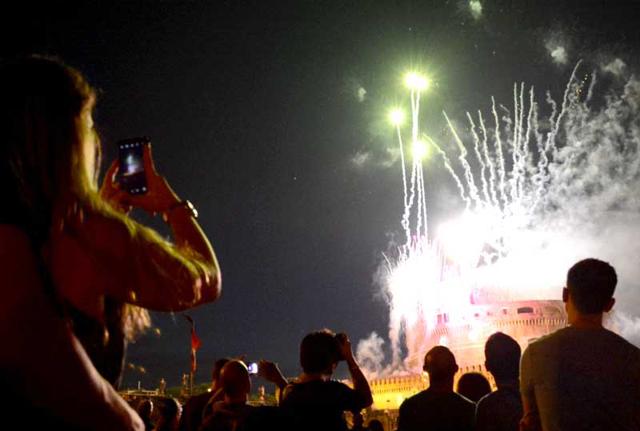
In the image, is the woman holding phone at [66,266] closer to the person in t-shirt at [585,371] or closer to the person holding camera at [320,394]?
the person holding camera at [320,394]

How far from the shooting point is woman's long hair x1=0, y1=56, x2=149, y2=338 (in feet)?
4.70

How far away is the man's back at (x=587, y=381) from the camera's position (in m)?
3.13

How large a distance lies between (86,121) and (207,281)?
2.06 feet

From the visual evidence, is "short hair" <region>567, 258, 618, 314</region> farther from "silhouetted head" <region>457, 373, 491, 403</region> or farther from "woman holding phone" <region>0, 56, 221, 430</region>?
"woman holding phone" <region>0, 56, 221, 430</region>

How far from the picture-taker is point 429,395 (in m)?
4.76

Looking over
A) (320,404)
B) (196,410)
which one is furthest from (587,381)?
(196,410)

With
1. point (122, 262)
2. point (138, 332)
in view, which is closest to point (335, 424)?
point (138, 332)

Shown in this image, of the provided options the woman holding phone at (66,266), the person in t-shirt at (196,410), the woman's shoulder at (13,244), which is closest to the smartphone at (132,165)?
the woman holding phone at (66,266)

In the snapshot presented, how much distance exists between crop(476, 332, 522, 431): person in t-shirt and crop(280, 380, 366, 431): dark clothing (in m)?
1.17

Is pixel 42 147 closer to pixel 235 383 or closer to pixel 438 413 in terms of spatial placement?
pixel 235 383

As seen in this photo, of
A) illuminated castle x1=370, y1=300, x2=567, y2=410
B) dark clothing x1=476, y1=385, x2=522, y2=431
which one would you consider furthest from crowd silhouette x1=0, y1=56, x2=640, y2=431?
illuminated castle x1=370, y1=300, x2=567, y2=410

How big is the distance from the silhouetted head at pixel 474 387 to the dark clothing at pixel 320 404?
6.81ft

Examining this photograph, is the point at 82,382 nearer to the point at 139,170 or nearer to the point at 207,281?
the point at 207,281

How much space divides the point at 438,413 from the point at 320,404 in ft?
4.72
